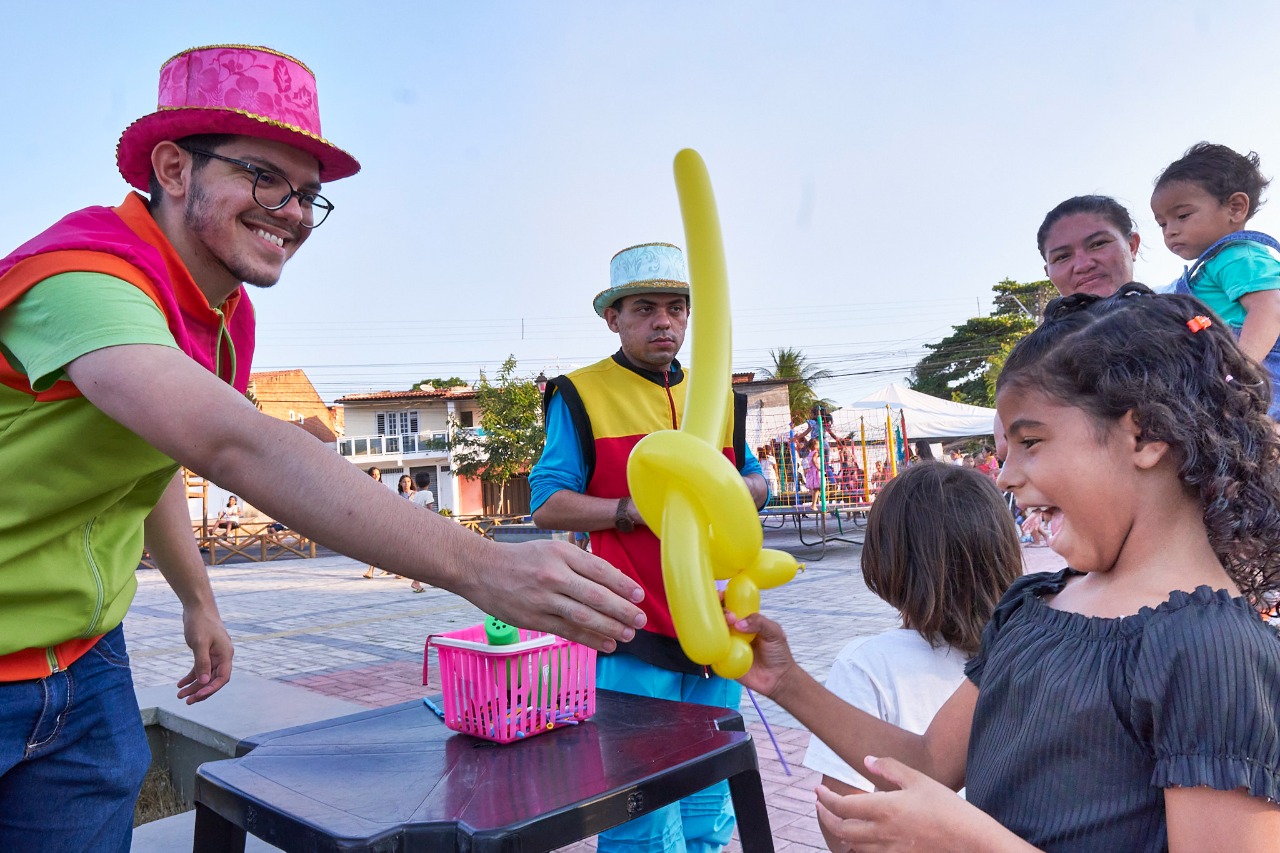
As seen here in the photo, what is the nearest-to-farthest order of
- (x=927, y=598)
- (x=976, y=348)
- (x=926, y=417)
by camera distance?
1. (x=927, y=598)
2. (x=926, y=417)
3. (x=976, y=348)

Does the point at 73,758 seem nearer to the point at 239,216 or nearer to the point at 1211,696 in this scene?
the point at 239,216

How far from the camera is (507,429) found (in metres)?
22.4

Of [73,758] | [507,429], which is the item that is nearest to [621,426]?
[73,758]

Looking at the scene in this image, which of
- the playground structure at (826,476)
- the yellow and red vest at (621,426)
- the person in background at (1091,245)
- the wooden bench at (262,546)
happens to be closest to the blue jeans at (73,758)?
the yellow and red vest at (621,426)

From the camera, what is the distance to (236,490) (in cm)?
127

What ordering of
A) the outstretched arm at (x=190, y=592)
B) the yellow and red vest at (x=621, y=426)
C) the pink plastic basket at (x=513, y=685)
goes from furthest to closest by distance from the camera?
the yellow and red vest at (x=621, y=426)
the outstretched arm at (x=190, y=592)
the pink plastic basket at (x=513, y=685)

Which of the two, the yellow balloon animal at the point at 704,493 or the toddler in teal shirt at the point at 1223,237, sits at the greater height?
the toddler in teal shirt at the point at 1223,237

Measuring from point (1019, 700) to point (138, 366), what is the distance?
141 centimetres

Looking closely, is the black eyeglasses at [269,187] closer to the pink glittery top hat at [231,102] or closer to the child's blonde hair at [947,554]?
the pink glittery top hat at [231,102]

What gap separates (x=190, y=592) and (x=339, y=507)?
128 centimetres

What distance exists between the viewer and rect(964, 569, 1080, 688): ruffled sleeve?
4.66ft

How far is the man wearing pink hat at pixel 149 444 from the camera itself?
4.05ft

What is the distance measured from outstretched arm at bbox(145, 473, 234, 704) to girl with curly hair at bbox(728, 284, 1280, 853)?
1.71 m

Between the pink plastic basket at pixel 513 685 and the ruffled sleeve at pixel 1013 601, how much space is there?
757 mm
